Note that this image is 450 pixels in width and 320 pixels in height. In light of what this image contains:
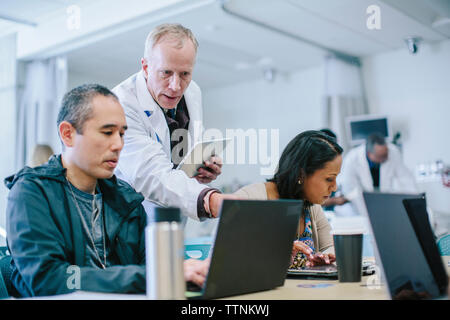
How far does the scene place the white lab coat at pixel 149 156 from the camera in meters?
1.29

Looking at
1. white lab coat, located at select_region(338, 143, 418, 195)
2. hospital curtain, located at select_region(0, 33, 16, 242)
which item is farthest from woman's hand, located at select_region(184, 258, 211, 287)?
white lab coat, located at select_region(338, 143, 418, 195)

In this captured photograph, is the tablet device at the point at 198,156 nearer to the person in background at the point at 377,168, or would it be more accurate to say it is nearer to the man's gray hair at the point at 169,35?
the man's gray hair at the point at 169,35

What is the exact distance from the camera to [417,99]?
15.9 ft

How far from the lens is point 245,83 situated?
4.08m

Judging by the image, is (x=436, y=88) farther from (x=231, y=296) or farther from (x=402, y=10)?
(x=231, y=296)

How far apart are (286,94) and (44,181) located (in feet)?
13.7

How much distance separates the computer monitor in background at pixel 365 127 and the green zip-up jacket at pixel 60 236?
4.06 m

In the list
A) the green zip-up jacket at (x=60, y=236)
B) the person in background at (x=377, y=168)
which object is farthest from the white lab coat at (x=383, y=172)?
the green zip-up jacket at (x=60, y=236)

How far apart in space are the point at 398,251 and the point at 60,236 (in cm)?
68

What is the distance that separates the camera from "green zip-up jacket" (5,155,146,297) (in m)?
0.93

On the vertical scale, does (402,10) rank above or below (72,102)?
above

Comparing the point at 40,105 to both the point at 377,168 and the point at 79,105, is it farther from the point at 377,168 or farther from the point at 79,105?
the point at 79,105

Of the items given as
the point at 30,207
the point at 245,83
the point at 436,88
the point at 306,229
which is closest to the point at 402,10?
the point at 245,83

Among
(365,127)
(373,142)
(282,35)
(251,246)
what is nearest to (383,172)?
(373,142)
